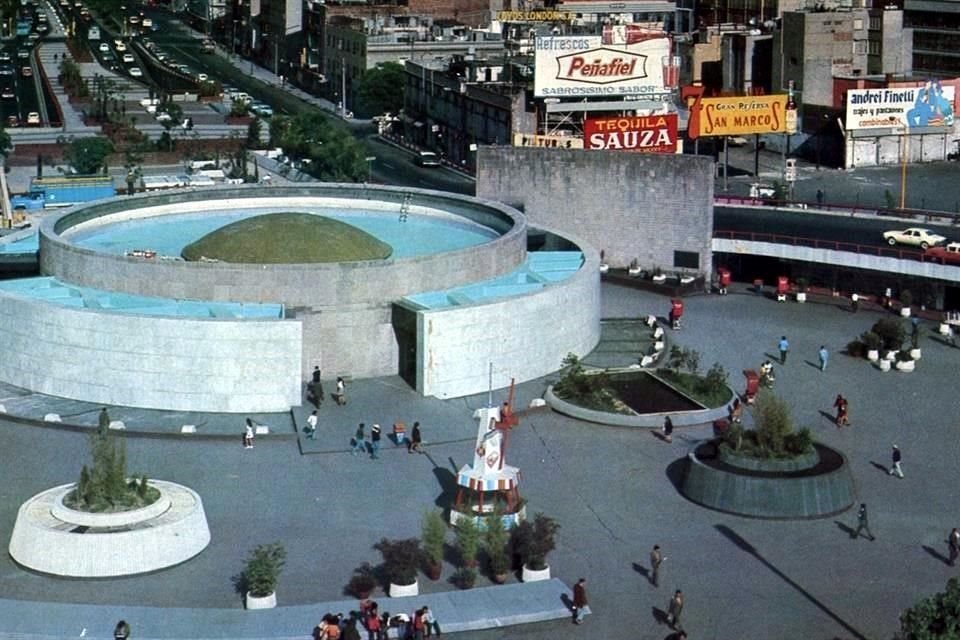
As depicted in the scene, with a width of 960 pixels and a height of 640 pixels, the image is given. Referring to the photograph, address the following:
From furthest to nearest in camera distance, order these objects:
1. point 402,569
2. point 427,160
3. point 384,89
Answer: point 384,89 → point 427,160 → point 402,569

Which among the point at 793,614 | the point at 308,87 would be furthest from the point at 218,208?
the point at 308,87

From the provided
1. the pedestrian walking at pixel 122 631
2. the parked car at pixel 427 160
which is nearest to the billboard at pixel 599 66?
the parked car at pixel 427 160

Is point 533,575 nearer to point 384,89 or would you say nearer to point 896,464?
point 896,464

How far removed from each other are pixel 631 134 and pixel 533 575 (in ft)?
137

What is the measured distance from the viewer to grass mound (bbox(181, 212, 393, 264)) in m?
65.4

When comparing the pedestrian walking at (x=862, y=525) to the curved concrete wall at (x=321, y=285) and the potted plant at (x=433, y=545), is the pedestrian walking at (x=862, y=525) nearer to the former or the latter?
the potted plant at (x=433, y=545)

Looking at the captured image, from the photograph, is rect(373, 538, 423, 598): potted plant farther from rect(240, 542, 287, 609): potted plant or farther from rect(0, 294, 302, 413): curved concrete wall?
rect(0, 294, 302, 413): curved concrete wall

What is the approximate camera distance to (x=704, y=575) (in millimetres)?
46938

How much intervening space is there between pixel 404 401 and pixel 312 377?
320cm

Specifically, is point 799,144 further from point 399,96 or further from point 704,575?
point 704,575

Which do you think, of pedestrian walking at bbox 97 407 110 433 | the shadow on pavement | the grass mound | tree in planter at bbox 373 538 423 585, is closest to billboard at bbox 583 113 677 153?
the grass mound

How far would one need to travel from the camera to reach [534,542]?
4612 centimetres

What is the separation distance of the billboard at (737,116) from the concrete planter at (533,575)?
167 feet

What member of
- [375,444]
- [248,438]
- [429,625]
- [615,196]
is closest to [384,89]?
[615,196]
